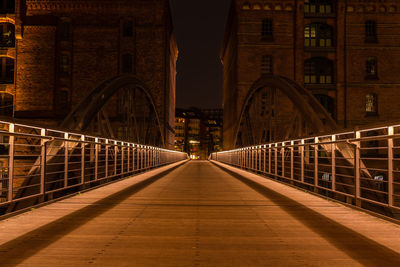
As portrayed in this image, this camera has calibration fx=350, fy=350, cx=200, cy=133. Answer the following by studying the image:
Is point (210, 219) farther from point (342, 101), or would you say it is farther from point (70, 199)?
point (342, 101)

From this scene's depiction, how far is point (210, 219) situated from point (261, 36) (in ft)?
98.5

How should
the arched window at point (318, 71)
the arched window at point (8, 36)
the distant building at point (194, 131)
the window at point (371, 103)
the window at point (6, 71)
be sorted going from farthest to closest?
1. the distant building at point (194, 131)
2. the arched window at point (318, 71)
3. the window at point (6, 71)
4. the window at point (371, 103)
5. the arched window at point (8, 36)

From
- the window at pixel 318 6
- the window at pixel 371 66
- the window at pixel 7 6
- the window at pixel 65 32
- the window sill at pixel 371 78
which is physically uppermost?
the window at pixel 318 6

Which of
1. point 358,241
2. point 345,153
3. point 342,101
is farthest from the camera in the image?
point 342,101

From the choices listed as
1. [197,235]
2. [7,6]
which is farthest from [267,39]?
[197,235]

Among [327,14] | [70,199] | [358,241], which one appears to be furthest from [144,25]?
[358,241]

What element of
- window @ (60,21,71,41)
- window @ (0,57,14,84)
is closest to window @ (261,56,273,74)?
window @ (60,21,71,41)

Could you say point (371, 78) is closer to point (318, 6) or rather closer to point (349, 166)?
point (318, 6)

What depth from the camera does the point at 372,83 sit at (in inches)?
1234

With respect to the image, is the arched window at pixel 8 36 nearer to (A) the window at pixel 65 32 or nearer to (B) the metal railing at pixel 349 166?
(A) the window at pixel 65 32

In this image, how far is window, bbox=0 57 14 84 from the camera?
31.6 metres

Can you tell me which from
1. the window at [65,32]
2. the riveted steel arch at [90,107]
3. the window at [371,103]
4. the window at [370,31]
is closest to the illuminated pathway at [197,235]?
the riveted steel arch at [90,107]

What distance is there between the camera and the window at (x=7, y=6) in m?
30.2

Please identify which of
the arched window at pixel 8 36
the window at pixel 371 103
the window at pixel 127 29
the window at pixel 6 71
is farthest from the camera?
the window at pixel 127 29
